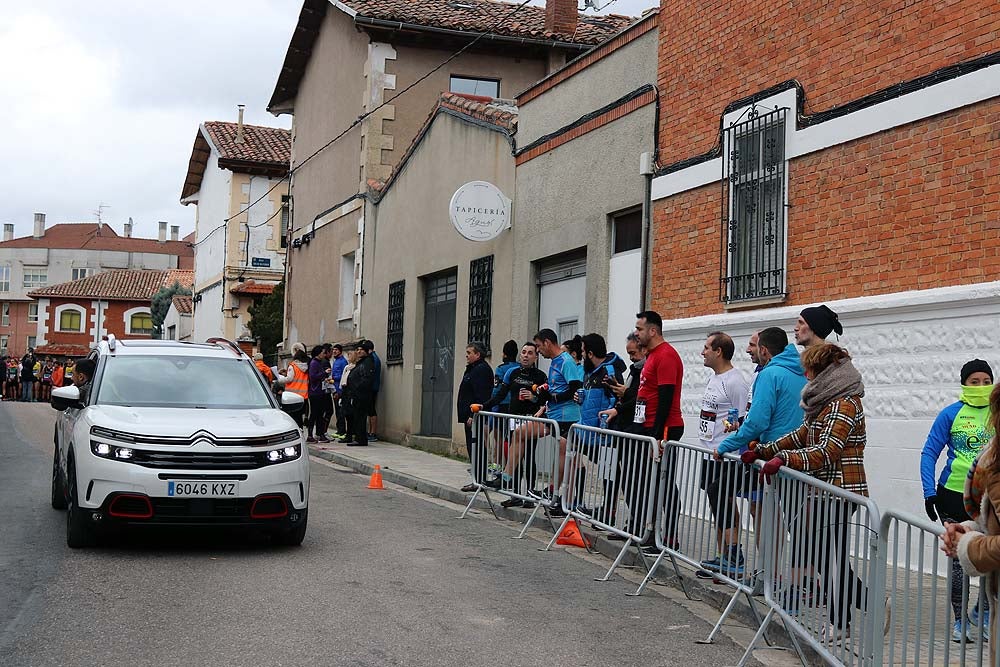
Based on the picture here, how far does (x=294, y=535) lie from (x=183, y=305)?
54.1 m

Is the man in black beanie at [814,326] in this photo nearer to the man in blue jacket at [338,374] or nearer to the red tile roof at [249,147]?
the man in blue jacket at [338,374]

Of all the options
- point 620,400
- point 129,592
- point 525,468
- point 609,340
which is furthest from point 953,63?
point 129,592

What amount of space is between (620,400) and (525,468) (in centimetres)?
123

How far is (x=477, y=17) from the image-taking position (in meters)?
24.7

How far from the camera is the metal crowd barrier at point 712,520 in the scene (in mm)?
6891

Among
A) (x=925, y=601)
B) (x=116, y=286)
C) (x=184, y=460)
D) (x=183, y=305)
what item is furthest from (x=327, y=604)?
(x=116, y=286)

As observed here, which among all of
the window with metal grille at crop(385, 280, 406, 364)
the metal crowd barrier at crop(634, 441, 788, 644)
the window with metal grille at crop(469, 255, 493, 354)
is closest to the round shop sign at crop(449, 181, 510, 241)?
the window with metal grille at crop(469, 255, 493, 354)

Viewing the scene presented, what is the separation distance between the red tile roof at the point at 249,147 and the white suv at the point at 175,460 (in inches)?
1367

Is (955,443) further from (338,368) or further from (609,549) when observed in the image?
(338,368)

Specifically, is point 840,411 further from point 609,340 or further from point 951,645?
point 609,340

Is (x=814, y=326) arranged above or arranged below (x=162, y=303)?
below

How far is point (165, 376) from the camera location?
1003 cm

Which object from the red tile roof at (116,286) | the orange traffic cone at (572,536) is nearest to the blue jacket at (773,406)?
the orange traffic cone at (572,536)

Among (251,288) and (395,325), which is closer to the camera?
(395,325)
